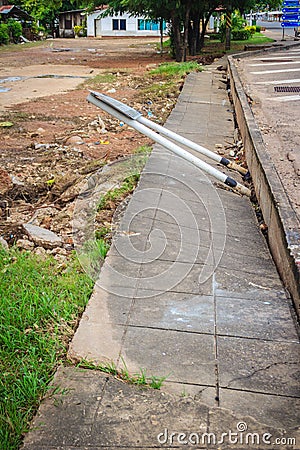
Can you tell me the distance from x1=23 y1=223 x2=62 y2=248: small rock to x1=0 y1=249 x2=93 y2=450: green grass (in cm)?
29

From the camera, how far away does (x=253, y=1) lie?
22.2 metres

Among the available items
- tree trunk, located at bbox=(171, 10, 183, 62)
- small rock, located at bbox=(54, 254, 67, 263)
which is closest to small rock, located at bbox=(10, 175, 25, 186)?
small rock, located at bbox=(54, 254, 67, 263)

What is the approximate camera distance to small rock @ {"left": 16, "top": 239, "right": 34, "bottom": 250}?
438cm

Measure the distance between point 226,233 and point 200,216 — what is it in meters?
0.31

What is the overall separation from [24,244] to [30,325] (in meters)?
1.36

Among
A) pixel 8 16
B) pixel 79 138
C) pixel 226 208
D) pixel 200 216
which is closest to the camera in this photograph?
pixel 200 216

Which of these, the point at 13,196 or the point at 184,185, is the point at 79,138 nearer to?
the point at 13,196

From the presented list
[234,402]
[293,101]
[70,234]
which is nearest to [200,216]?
[70,234]

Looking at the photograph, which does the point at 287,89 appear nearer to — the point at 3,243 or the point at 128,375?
the point at 3,243

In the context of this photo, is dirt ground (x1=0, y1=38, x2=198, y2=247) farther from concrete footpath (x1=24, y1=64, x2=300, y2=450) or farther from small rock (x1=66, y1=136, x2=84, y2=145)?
concrete footpath (x1=24, y1=64, x2=300, y2=450)

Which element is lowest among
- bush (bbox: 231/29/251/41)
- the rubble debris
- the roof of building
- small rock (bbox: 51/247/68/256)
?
small rock (bbox: 51/247/68/256)

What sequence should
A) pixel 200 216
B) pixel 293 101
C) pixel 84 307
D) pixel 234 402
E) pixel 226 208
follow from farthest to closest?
pixel 293 101
pixel 226 208
pixel 200 216
pixel 84 307
pixel 234 402

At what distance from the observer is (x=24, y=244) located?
4.41 meters

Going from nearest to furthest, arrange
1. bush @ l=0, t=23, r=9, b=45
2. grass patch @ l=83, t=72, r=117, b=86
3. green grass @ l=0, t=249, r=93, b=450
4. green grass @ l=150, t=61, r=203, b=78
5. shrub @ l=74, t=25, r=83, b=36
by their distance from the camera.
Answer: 1. green grass @ l=0, t=249, r=93, b=450
2. green grass @ l=150, t=61, r=203, b=78
3. grass patch @ l=83, t=72, r=117, b=86
4. bush @ l=0, t=23, r=9, b=45
5. shrub @ l=74, t=25, r=83, b=36
